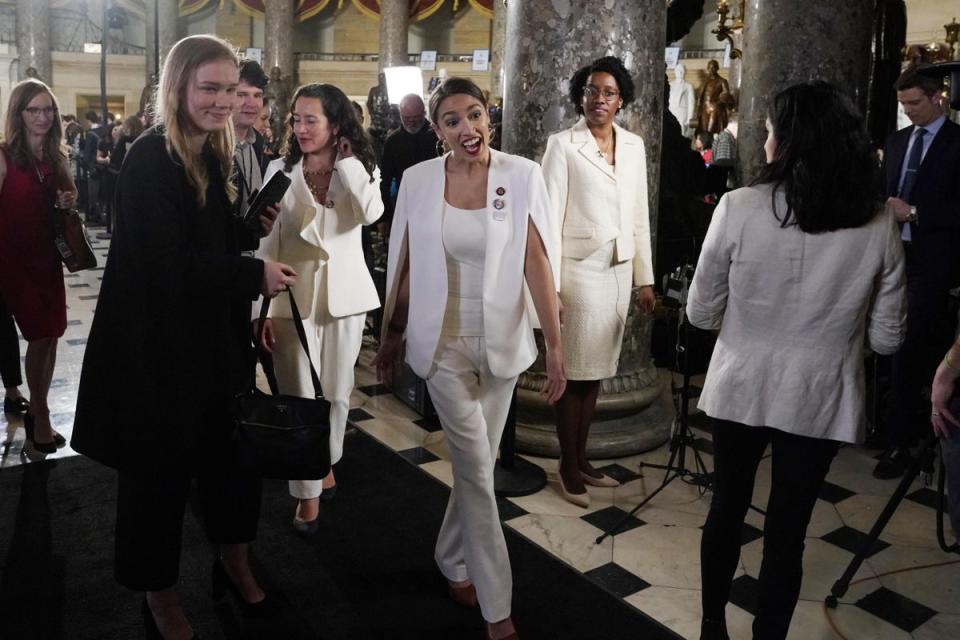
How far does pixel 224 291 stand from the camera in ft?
6.94

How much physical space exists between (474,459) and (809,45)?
3374 millimetres

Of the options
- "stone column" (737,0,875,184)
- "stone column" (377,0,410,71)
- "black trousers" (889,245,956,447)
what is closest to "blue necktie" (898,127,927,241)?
"black trousers" (889,245,956,447)

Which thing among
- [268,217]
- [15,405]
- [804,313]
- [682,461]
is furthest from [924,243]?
[15,405]

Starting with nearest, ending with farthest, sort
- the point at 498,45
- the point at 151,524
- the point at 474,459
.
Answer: the point at 151,524, the point at 474,459, the point at 498,45

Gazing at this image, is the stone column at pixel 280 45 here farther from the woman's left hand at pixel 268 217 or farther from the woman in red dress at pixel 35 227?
the woman's left hand at pixel 268 217

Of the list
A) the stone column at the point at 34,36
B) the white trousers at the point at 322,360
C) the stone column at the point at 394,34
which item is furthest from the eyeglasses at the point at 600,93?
the stone column at the point at 34,36

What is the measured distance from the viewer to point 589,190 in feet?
11.2

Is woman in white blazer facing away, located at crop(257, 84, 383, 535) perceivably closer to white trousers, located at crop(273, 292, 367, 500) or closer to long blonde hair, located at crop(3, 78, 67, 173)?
white trousers, located at crop(273, 292, 367, 500)

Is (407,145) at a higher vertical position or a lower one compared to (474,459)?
higher

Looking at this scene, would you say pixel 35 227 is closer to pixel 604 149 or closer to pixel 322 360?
pixel 322 360

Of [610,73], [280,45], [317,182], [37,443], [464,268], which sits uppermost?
[280,45]

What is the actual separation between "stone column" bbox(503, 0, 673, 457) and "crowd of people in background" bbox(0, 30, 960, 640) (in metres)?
1.11

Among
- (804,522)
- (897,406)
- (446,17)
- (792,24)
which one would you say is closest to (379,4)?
(446,17)

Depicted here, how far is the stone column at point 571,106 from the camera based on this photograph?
3.81 meters
